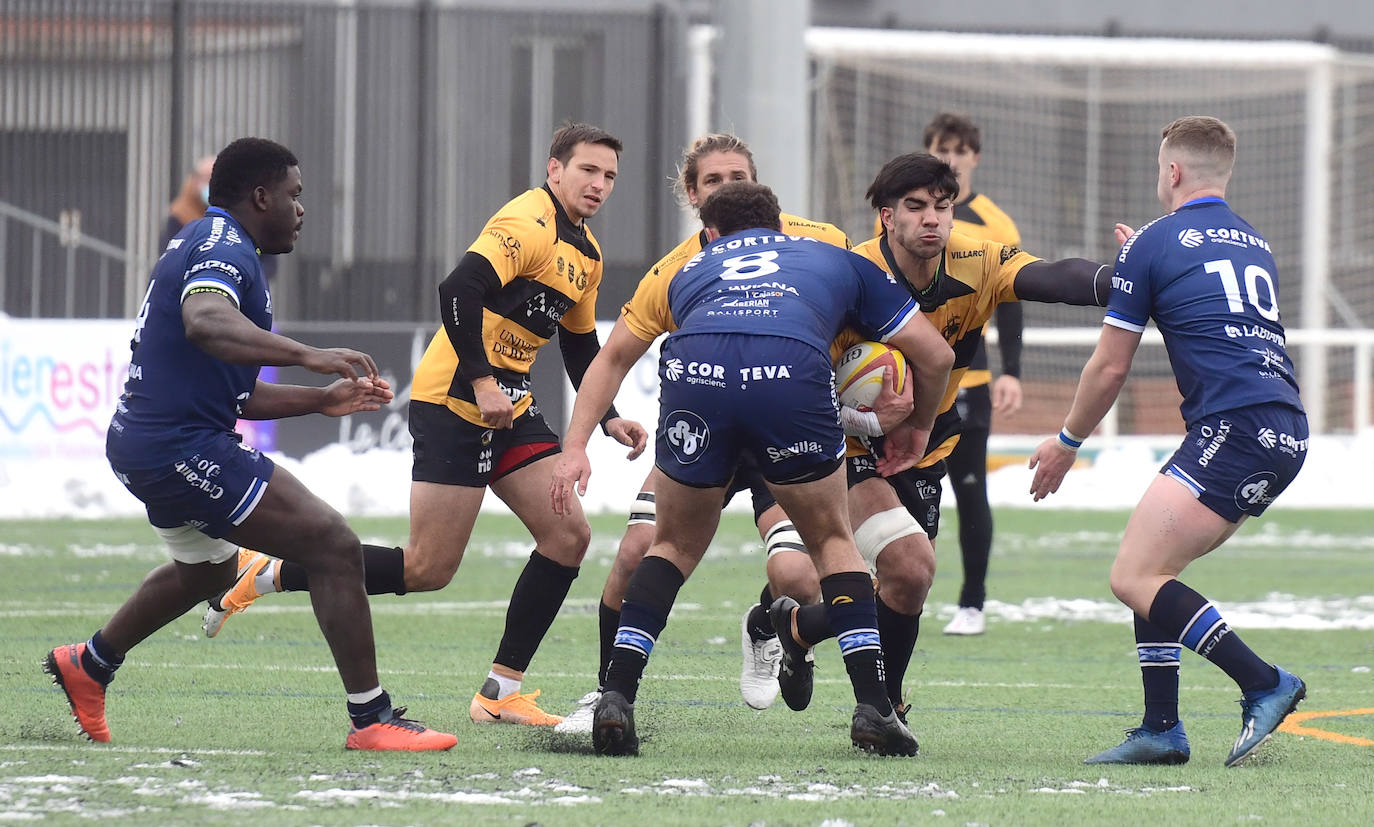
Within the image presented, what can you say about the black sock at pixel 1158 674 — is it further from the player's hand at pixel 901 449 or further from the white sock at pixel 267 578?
the white sock at pixel 267 578

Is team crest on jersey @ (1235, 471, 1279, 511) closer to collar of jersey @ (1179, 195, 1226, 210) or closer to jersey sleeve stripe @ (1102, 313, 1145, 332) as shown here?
jersey sleeve stripe @ (1102, 313, 1145, 332)

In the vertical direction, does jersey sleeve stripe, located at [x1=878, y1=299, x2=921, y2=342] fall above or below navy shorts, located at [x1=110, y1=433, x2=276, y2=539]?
above

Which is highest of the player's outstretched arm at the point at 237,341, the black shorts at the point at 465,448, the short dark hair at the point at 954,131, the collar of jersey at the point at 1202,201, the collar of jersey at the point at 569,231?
the short dark hair at the point at 954,131

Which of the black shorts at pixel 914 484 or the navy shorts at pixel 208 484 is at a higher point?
the navy shorts at pixel 208 484

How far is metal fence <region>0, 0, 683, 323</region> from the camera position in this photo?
18391 mm

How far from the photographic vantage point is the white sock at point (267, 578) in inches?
261

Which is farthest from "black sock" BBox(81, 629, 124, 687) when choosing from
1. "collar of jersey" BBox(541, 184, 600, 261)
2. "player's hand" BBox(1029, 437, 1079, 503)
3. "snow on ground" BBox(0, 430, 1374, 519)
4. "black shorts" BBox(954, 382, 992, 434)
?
"snow on ground" BBox(0, 430, 1374, 519)

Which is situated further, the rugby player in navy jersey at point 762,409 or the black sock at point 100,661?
the black sock at point 100,661

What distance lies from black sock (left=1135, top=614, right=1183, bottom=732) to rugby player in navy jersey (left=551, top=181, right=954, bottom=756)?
732 mm

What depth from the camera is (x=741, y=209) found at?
221 inches

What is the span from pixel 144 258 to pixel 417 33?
3828mm

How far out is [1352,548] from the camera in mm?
13023

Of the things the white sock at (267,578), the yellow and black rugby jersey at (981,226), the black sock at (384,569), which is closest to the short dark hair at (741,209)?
the black sock at (384,569)

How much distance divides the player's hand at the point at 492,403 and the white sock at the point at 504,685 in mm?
853
